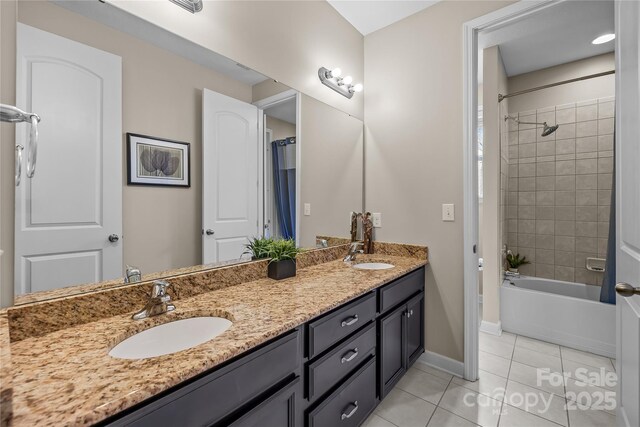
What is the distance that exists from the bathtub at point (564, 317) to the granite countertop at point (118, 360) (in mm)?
2104

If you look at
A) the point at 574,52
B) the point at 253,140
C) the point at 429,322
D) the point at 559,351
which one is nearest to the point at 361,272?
the point at 429,322

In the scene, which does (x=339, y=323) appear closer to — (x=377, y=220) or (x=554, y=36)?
(x=377, y=220)

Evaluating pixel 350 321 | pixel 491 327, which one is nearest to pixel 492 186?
pixel 491 327

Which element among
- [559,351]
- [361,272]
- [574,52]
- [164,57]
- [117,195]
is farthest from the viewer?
[574,52]

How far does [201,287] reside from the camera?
4.30 ft

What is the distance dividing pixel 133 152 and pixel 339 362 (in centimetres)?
121

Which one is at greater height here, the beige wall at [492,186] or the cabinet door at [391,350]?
the beige wall at [492,186]

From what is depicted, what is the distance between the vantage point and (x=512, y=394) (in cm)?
180

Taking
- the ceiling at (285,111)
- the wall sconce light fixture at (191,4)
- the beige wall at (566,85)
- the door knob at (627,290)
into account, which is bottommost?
the door knob at (627,290)

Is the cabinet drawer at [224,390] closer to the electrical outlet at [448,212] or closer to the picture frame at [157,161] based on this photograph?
the picture frame at [157,161]

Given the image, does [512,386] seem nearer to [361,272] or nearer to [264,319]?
[361,272]

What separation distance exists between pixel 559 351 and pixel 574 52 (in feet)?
9.00

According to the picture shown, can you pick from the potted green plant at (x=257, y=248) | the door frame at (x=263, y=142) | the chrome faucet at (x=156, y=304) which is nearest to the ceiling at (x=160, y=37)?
the door frame at (x=263, y=142)

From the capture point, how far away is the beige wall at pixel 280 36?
1.31 metres
